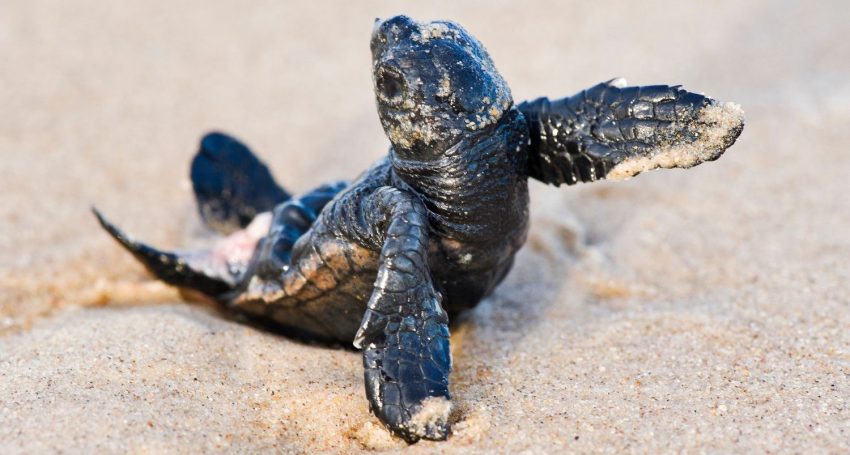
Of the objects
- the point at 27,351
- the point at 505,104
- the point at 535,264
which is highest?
the point at 505,104

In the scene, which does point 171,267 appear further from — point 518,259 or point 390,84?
point 518,259

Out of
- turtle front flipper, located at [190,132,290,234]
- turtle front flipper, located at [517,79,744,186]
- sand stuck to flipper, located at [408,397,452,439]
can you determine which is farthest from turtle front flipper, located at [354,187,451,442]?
turtle front flipper, located at [190,132,290,234]

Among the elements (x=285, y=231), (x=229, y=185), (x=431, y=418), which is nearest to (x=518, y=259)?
(x=285, y=231)

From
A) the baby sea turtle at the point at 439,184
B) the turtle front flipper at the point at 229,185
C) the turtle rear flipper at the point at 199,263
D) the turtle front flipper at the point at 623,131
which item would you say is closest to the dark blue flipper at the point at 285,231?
the baby sea turtle at the point at 439,184

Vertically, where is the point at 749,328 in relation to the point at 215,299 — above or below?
above

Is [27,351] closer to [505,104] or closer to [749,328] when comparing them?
[505,104]

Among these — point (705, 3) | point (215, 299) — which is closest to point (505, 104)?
point (215, 299)

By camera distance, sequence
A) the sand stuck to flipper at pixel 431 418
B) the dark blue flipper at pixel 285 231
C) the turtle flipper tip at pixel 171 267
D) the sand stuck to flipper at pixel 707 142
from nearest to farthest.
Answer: the sand stuck to flipper at pixel 431 418, the sand stuck to flipper at pixel 707 142, the dark blue flipper at pixel 285 231, the turtle flipper tip at pixel 171 267

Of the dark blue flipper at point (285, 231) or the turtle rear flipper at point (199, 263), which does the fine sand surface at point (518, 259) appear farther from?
the dark blue flipper at point (285, 231)
